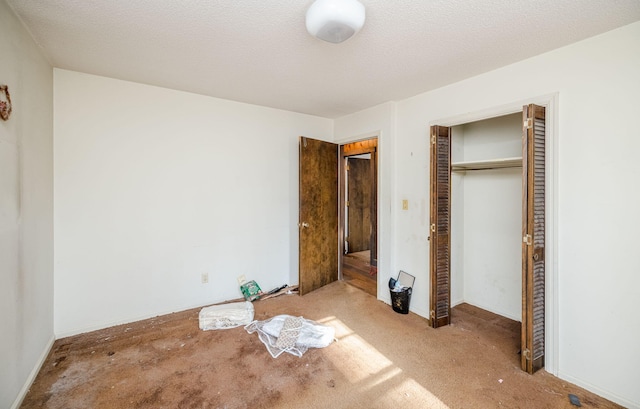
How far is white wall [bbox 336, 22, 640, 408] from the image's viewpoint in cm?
176

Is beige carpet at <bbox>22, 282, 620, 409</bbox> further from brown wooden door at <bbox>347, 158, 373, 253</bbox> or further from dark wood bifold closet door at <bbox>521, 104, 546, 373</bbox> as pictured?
brown wooden door at <bbox>347, 158, 373, 253</bbox>

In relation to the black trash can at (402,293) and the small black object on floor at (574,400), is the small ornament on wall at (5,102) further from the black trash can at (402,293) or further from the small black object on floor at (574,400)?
the small black object on floor at (574,400)

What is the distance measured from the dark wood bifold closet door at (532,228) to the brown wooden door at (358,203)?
3557 millimetres

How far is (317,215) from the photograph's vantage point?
370cm

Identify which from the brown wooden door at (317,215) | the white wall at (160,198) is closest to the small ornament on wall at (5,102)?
the white wall at (160,198)

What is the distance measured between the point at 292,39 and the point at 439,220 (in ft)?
6.55

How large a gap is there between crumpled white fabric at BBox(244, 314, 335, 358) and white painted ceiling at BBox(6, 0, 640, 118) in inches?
89.6

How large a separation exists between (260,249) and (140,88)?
7.03ft

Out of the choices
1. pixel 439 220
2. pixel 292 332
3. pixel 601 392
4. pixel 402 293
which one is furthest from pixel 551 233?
pixel 292 332

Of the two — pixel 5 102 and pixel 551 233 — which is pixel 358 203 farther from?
pixel 5 102

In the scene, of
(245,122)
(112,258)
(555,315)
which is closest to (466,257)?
(555,315)

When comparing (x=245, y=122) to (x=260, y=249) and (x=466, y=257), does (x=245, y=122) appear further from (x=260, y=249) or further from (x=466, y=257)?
(x=466, y=257)

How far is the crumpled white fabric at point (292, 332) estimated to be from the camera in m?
2.36

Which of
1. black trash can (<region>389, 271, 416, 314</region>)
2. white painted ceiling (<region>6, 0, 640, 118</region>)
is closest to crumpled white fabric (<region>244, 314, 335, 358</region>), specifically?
black trash can (<region>389, 271, 416, 314</region>)
